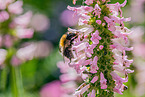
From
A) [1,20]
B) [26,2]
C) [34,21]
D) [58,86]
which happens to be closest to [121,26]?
[1,20]

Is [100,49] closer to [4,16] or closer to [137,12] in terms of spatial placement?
[4,16]

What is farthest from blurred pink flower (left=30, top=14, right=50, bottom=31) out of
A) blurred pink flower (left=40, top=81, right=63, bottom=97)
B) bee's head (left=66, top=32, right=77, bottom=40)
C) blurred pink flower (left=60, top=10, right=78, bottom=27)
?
bee's head (left=66, top=32, right=77, bottom=40)

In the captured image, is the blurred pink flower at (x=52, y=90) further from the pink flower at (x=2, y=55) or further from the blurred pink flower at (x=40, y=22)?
the blurred pink flower at (x=40, y=22)

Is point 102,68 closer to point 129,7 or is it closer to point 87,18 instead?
point 87,18

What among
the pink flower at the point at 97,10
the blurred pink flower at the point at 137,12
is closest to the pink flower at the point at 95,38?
the pink flower at the point at 97,10

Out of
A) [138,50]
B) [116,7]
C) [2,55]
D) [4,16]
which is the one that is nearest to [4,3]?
[4,16]

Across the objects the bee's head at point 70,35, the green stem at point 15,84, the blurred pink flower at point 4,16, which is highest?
the blurred pink flower at point 4,16
